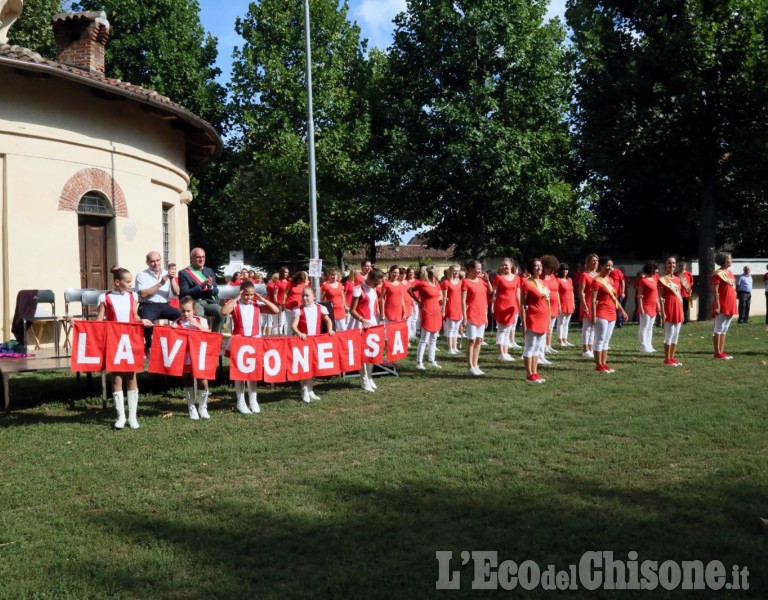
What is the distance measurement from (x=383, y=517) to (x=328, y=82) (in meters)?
36.5

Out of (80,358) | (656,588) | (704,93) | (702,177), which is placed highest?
(704,93)

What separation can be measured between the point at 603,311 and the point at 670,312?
6.30 ft

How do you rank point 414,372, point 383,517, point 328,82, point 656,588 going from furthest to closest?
point 328,82
point 414,372
point 383,517
point 656,588

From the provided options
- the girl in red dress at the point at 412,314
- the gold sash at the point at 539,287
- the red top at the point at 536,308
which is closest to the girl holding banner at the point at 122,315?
the red top at the point at 536,308

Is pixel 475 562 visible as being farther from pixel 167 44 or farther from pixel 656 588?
pixel 167 44

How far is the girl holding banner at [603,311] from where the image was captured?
43.0 feet

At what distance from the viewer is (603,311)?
1312 centimetres

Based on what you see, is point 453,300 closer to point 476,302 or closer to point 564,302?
point 476,302

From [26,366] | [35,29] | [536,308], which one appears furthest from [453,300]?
[35,29]

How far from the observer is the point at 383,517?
19.2 feet

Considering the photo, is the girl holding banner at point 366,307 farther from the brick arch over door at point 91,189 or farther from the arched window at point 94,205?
the arched window at point 94,205

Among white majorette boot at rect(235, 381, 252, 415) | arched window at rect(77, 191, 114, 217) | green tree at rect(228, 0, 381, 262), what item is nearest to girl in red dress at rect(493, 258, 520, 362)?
white majorette boot at rect(235, 381, 252, 415)

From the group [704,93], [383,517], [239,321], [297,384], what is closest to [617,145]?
[704,93]

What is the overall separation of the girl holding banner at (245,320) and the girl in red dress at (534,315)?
13.6 ft
